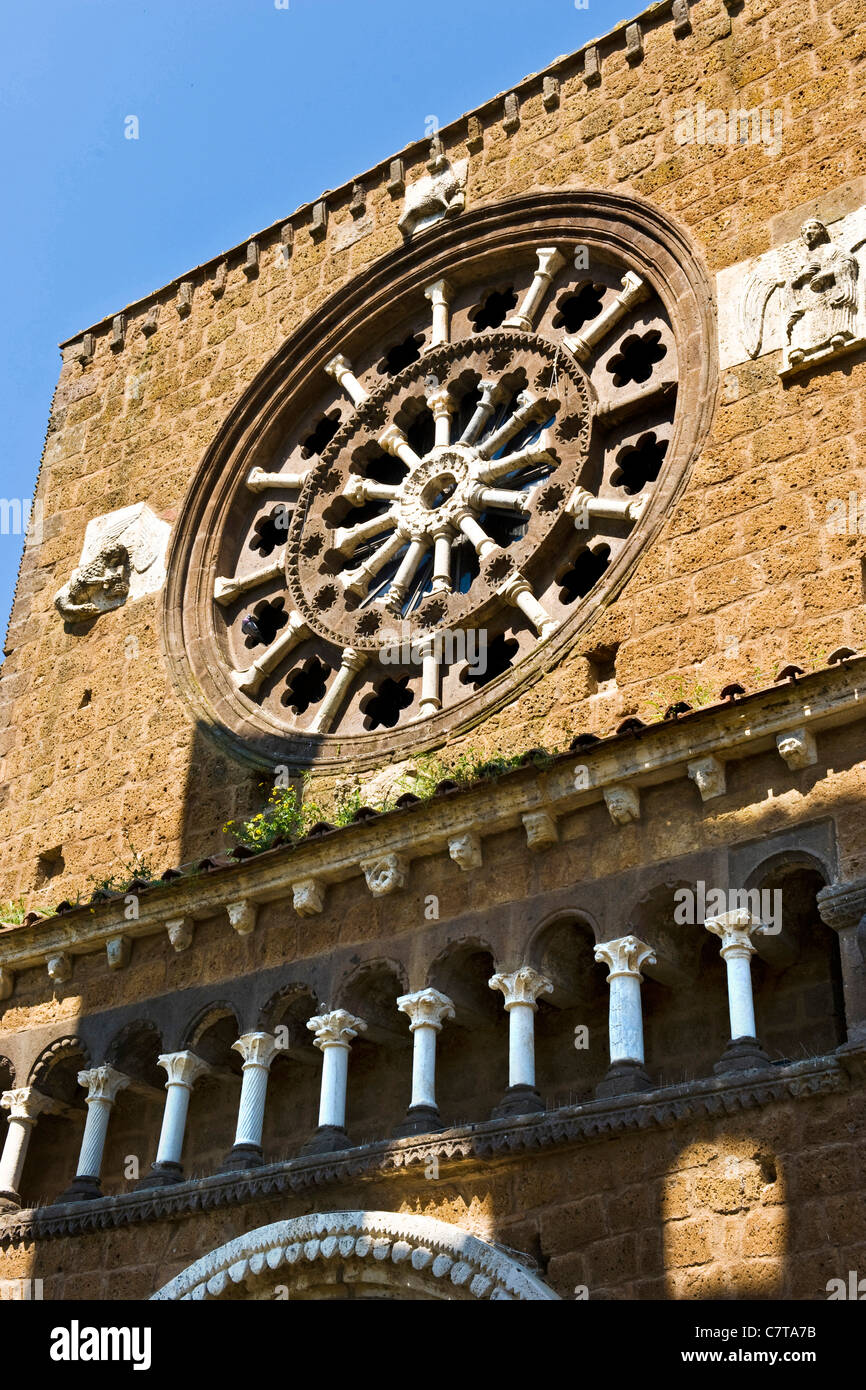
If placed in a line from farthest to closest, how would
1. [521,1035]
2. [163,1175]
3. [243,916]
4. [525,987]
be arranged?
[243,916] → [163,1175] → [525,987] → [521,1035]

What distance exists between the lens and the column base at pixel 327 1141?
429 inches

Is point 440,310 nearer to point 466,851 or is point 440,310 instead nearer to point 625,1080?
point 466,851

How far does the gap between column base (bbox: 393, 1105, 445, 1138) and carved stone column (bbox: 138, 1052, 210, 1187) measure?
181 centimetres

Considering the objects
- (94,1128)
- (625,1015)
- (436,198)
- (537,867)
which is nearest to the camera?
(625,1015)

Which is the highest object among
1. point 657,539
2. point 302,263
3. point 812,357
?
point 302,263

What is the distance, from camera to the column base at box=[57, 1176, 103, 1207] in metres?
11.9

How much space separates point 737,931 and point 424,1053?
2106 millimetres

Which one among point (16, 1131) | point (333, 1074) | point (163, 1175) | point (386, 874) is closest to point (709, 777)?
point (386, 874)

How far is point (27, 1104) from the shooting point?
1269 centimetres

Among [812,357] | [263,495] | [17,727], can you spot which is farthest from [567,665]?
[17,727]

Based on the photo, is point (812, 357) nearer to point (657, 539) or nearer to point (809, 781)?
point (657, 539)

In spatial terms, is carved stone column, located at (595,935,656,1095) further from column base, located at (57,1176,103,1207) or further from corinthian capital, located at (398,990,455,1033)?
column base, located at (57,1176,103,1207)

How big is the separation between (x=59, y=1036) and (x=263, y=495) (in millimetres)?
5589

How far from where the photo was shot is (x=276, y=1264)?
10.6 meters
